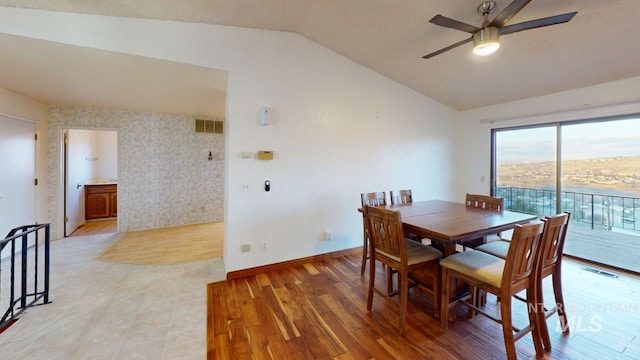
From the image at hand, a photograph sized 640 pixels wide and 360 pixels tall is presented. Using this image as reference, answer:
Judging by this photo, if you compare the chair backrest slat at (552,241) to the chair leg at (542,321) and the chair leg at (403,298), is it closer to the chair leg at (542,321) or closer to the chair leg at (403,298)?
the chair leg at (542,321)

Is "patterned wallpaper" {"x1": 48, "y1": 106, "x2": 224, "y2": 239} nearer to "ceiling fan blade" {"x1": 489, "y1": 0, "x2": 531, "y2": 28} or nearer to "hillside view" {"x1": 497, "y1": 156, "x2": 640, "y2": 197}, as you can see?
"ceiling fan blade" {"x1": 489, "y1": 0, "x2": 531, "y2": 28}

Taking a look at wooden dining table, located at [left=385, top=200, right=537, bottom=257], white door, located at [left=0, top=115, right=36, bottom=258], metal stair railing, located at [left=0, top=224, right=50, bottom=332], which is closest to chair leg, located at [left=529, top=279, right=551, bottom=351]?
wooden dining table, located at [left=385, top=200, right=537, bottom=257]

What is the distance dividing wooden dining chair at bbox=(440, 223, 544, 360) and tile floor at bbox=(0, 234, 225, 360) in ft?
6.64

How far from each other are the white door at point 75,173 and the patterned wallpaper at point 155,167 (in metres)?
0.27

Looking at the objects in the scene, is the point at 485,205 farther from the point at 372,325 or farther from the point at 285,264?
the point at 285,264

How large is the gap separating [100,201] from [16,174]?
2.44 m

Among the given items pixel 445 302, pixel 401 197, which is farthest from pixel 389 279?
pixel 401 197

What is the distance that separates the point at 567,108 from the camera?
136 inches

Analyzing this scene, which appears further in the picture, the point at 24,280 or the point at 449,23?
the point at 24,280

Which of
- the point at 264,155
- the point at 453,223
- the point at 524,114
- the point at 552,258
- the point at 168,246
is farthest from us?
the point at 168,246

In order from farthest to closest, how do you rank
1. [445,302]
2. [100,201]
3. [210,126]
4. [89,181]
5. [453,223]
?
[89,181] → [100,201] → [210,126] → [453,223] → [445,302]

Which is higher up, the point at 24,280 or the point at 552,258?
the point at 552,258

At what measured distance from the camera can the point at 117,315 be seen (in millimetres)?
2232

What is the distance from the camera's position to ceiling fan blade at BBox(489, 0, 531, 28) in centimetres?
165
